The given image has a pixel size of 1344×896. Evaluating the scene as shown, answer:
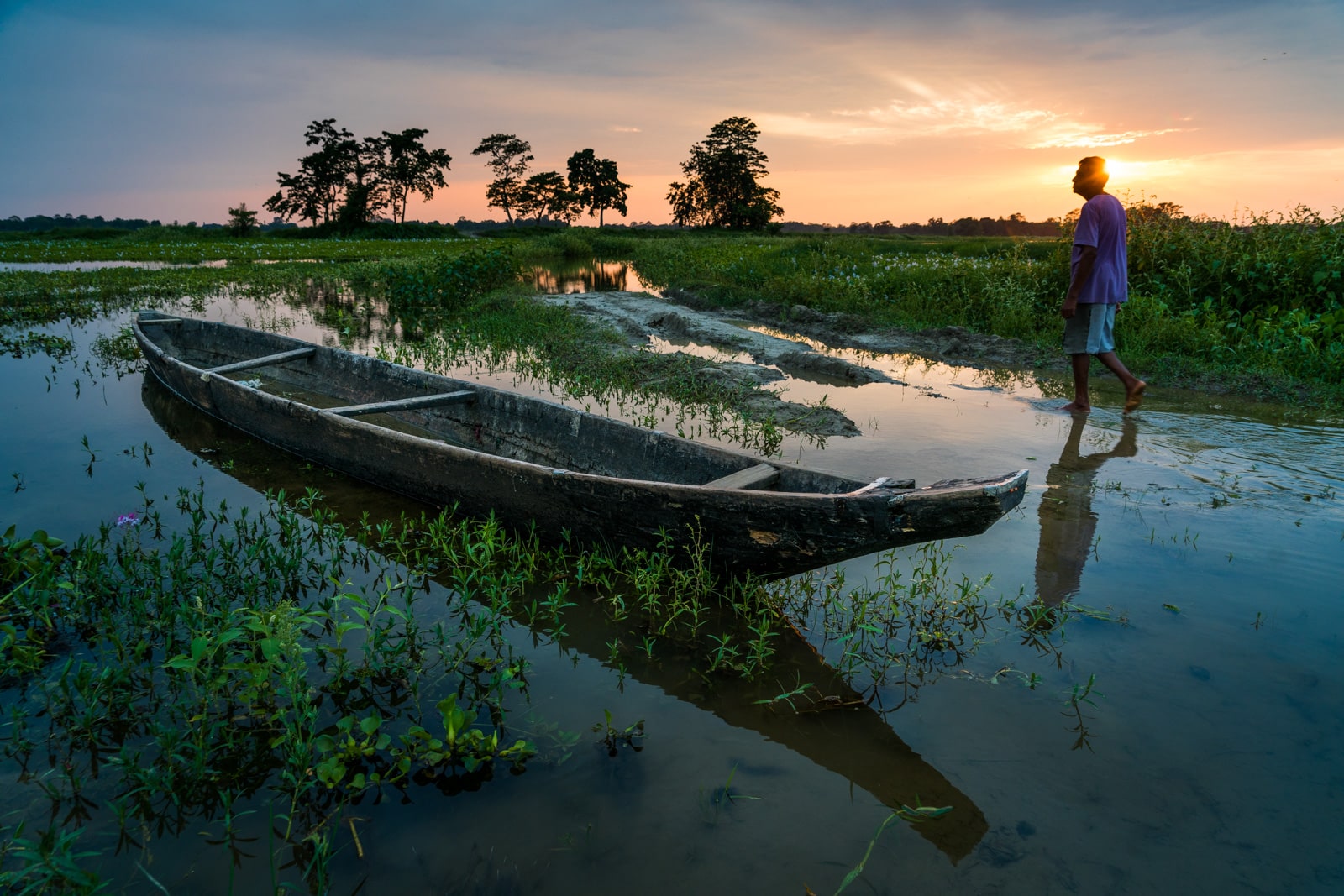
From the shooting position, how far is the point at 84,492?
4.78 metres

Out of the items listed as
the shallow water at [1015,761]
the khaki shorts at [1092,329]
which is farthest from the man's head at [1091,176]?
the shallow water at [1015,761]

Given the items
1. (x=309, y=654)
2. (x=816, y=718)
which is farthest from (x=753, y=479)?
(x=309, y=654)

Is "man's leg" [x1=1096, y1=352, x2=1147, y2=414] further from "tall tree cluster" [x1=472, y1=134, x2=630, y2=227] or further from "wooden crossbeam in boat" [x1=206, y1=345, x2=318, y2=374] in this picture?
"tall tree cluster" [x1=472, y1=134, x2=630, y2=227]

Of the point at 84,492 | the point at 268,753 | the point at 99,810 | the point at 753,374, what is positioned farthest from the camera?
the point at 753,374

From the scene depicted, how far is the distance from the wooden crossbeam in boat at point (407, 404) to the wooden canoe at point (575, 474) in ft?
0.05

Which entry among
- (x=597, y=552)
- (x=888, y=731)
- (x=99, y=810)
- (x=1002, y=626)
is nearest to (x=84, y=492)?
(x=99, y=810)

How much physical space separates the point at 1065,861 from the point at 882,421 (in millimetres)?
4513

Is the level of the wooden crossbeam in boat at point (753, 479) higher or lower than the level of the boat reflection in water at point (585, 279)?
lower

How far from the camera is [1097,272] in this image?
605cm

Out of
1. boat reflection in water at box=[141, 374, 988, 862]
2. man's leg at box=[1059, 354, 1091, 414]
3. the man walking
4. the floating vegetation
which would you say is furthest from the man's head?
the floating vegetation

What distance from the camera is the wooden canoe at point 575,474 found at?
8.67 feet

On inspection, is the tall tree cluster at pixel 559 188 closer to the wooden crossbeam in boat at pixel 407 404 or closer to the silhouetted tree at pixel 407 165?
the silhouetted tree at pixel 407 165

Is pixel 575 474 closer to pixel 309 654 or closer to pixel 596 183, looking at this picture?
pixel 309 654

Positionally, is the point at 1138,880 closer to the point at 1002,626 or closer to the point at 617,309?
the point at 1002,626
